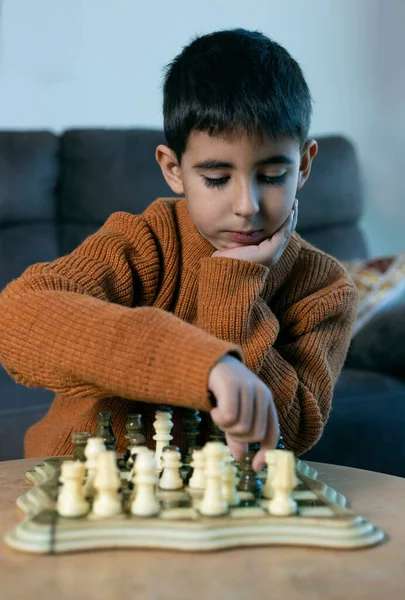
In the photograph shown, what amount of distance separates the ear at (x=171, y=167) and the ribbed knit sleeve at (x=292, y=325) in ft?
0.65

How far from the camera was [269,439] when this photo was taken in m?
1.01

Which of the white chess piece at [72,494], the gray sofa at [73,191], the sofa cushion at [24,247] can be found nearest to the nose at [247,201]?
the white chess piece at [72,494]

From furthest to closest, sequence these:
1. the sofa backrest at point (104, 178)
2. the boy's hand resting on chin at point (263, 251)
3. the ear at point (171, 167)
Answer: the sofa backrest at point (104, 178) → the ear at point (171, 167) → the boy's hand resting on chin at point (263, 251)

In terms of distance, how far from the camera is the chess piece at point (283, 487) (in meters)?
0.90

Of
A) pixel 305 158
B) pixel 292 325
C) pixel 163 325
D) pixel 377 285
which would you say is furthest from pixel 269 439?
pixel 377 285

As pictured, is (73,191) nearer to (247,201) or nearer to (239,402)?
(247,201)

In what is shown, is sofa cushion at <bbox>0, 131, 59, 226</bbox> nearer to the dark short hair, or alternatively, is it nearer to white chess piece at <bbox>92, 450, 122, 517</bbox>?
the dark short hair

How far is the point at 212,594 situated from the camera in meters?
0.75

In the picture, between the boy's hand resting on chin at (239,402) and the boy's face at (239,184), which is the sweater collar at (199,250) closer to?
the boy's face at (239,184)

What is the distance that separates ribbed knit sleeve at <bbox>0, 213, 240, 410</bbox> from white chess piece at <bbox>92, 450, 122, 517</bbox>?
0.13m

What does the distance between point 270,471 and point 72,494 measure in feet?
0.74

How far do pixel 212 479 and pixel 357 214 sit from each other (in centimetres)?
253

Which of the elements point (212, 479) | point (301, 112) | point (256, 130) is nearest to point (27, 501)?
point (212, 479)

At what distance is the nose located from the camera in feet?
4.18
